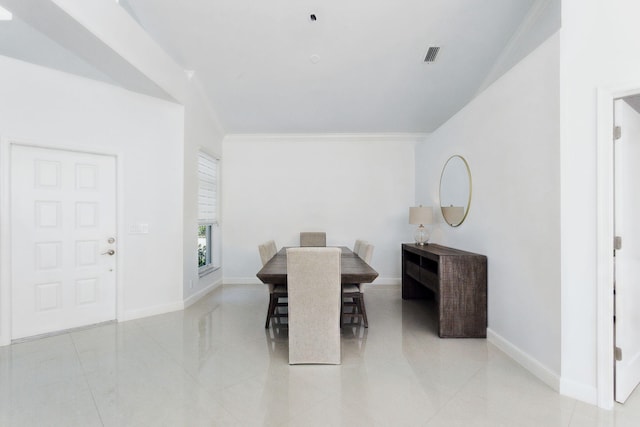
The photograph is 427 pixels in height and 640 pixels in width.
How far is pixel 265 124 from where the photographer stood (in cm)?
509

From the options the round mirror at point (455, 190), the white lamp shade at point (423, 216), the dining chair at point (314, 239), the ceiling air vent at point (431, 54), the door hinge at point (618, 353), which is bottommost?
the door hinge at point (618, 353)

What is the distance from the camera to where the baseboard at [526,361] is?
6.86ft

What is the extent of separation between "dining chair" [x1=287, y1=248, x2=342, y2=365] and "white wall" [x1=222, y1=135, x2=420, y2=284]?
2.97 metres

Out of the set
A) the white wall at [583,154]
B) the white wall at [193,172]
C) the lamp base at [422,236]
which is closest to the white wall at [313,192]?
the white wall at [193,172]

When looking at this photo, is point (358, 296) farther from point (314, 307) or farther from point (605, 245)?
point (605, 245)

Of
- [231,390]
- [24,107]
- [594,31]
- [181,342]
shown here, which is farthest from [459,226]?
[24,107]

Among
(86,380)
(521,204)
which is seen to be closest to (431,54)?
(521,204)

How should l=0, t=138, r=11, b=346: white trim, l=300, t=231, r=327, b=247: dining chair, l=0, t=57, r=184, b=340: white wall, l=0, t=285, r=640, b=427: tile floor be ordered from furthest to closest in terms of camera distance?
l=300, t=231, r=327, b=247: dining chair → l=0, t=57, r=184, b=340: white wall → l=0, t=138, r=11, b=346: white trim → l=0, t=285, r=640, b=427: tile floor

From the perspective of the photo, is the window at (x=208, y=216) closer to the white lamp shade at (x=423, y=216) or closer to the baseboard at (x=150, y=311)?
the baseboard at (x=150, y=311)

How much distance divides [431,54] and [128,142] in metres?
3.90

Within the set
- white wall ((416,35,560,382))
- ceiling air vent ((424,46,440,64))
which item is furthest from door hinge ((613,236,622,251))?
ceiling air vent ((424,46,440,64))

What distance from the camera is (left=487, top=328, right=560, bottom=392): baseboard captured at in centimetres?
209

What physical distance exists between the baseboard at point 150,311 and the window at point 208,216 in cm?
77

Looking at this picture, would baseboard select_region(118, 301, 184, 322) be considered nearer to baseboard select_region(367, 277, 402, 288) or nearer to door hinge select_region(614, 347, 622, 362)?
baseboard select_region(367, 277, 402, 288)
